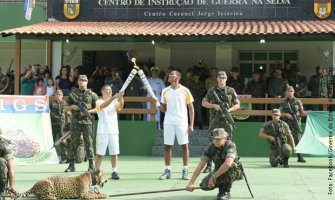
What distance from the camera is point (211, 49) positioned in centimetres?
2216

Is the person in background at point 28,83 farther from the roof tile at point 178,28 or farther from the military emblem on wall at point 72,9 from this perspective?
the military emblem on wall at point 72,9

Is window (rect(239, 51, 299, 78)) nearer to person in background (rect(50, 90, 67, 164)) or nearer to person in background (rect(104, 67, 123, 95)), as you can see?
person in background (rect(104, 67, 123, 95))

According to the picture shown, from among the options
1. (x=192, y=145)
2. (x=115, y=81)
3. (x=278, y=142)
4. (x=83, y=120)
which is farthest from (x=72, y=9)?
(x=278, y=142)

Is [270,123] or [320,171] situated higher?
[270,123]

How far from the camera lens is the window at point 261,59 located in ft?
72.2

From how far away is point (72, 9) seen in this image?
21453 millimetres

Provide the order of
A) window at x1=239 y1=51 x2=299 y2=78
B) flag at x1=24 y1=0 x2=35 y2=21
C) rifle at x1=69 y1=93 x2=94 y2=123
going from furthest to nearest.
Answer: window at x1=239 y1=51 x2=299 y2=78
flag at x1=24 y1=0 x2=35 y2=21
rifle at x1=69 y1=93 x2=94 y2=123

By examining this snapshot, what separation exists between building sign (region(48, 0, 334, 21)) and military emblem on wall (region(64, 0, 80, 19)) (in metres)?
0.03

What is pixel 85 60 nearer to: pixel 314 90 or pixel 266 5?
pixel 266 5

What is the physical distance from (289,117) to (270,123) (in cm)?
119

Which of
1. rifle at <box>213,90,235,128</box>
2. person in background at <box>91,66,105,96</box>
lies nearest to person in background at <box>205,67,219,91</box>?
person in background at <box>91,66,105,96</box>

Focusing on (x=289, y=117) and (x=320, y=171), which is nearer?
(x=320, y=171)

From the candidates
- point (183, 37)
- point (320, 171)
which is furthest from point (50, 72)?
point (320, 171)

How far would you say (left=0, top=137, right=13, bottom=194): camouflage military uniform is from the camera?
908 cm
